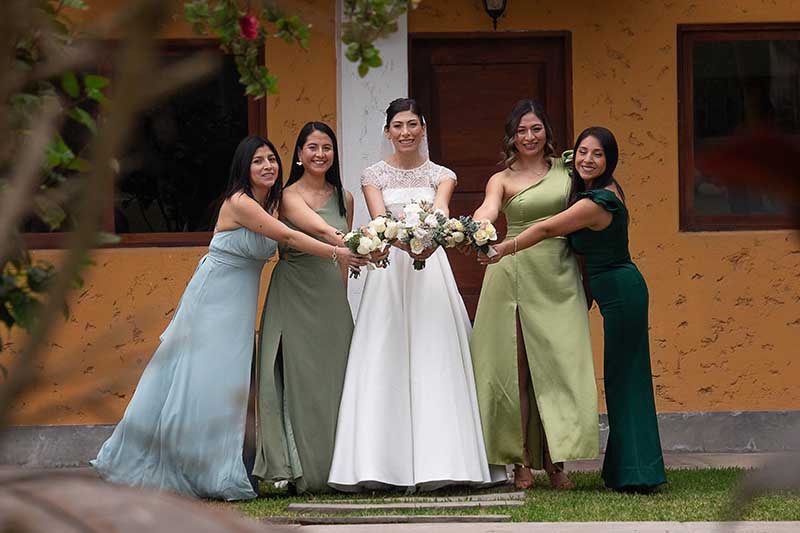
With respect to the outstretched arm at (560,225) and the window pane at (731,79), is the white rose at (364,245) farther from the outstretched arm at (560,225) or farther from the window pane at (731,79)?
the window pane at (731,79)

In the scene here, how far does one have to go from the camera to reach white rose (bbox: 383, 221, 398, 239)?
23.2 feet

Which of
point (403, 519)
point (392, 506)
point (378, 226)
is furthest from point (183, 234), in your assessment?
point (403, 519)

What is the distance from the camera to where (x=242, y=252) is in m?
7.52

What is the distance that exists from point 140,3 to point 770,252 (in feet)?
27.5

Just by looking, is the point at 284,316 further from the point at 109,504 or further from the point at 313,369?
the point at 109,504

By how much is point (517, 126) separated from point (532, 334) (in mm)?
1157

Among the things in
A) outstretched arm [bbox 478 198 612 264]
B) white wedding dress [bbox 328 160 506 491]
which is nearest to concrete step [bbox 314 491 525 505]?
white wedding dress [bbox 328 160 506 491]

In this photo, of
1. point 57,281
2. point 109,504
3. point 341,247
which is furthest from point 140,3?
point 341,247

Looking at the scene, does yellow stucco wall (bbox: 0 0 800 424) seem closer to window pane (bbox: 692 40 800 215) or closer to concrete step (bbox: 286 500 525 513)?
window pane (bbox: 692 40 800 215)

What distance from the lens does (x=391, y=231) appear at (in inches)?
278

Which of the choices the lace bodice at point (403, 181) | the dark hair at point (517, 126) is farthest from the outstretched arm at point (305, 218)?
the dark hair at point (517, 126)

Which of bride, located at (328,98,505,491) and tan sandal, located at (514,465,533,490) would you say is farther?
tan sandal, located at (514,465,533,490)

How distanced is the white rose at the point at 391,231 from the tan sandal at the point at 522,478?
1513 mm

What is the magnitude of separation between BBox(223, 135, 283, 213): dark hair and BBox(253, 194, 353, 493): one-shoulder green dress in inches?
6.6
